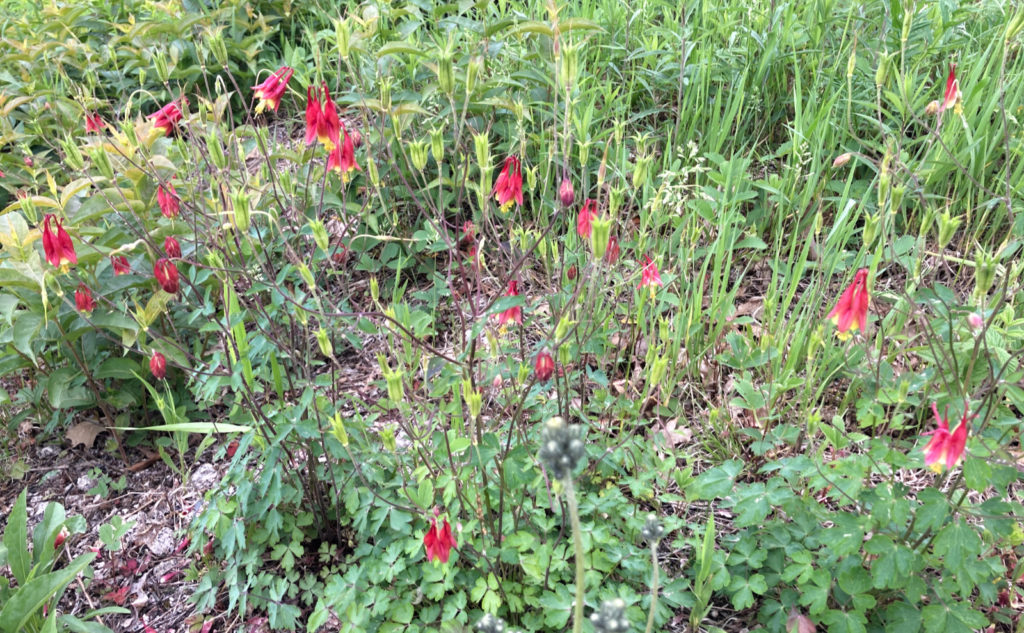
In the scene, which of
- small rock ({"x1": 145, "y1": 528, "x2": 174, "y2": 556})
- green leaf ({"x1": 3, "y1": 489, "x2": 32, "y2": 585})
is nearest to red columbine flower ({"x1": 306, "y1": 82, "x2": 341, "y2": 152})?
green leaf ({"x1": 3, "y1": 489, "x2": 32, "y2": 585})

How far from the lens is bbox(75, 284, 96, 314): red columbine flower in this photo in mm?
2109

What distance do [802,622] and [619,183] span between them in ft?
5.13

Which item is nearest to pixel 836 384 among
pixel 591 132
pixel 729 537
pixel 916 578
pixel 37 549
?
pixel 729 537

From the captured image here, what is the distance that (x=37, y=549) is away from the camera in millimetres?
2033

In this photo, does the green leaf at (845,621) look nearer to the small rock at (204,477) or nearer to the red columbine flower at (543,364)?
the red columbine flower at (543,364)

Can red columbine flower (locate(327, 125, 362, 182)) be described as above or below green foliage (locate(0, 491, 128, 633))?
above

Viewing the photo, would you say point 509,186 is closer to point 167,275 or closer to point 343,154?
point 343,154

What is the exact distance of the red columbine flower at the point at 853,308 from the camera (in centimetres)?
154

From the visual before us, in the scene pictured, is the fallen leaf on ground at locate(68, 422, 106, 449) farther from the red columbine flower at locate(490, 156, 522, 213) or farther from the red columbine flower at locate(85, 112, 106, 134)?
the red columbine flower at locate(490, 156, 522, 213)

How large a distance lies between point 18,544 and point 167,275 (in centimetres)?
86

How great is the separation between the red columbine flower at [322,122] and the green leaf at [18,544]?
1286 millimetres

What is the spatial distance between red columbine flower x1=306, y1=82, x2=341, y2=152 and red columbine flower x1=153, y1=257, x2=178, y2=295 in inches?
22.0

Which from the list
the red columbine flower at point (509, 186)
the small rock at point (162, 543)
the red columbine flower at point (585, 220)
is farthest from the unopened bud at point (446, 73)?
the small rock at point (162, 543)

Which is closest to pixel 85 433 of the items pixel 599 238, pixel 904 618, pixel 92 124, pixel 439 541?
pixel 92 124
